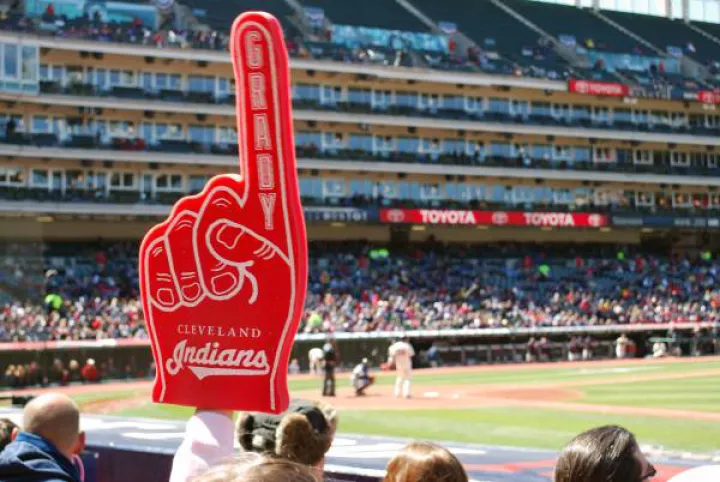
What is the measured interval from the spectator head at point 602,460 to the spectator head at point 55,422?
2806 millimetres

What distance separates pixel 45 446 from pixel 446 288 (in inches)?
2354

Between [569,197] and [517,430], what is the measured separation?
5842 cm

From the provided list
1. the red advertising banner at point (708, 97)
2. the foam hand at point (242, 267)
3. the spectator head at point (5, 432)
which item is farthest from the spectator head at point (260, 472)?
the red advertising banner at point (708, 97)

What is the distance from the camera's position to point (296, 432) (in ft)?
21.7

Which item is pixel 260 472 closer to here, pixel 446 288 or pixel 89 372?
pixel 89 372

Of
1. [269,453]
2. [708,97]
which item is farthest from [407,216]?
[269,453]

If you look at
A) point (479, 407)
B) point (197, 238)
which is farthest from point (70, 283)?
point (197, 238)

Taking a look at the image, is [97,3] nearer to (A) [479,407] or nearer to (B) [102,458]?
(A) [479,407]

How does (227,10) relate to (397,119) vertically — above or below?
above

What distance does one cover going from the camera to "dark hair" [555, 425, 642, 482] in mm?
4332

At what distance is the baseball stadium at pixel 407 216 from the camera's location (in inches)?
1036

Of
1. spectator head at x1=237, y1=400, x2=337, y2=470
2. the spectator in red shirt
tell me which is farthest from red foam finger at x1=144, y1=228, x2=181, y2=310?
the spectator in red shirt

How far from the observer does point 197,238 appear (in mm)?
7203

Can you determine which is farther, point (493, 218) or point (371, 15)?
point (371, 15)
